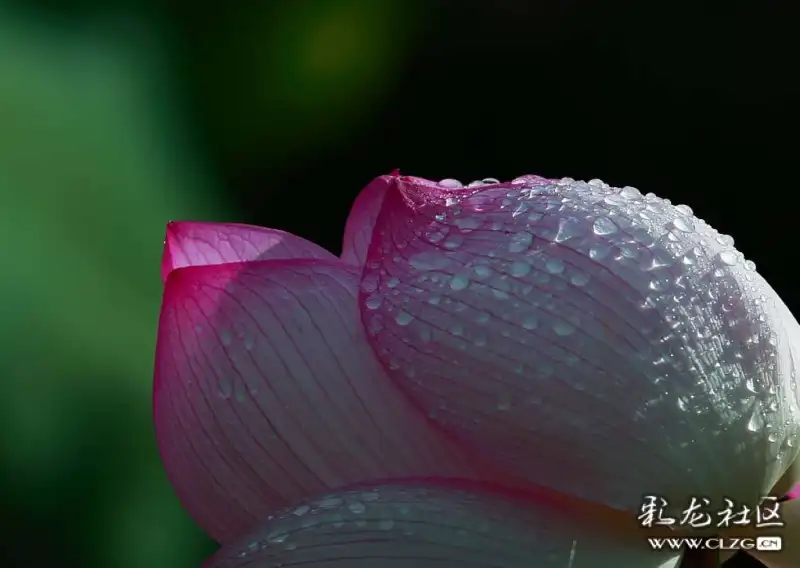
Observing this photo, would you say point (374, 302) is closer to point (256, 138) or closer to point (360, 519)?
point (360, 519)

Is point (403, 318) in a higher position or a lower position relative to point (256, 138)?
lower

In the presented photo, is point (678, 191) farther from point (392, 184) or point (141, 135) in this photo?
point (392, 184)

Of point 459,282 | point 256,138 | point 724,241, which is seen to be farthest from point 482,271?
point 256,138

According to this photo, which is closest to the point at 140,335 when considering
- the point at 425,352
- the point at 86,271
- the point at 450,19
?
the point at 86,271

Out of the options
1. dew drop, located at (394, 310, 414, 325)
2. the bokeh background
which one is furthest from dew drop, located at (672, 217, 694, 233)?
the bokeh background

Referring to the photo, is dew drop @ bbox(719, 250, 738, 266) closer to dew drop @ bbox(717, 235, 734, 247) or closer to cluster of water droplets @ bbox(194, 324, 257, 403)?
dew drop @ bbox(717, 235, 734, 247)

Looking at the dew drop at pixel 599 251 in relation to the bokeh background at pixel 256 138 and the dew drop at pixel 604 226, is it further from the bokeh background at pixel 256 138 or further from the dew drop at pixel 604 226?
the bokeh background at pixel 256 138
